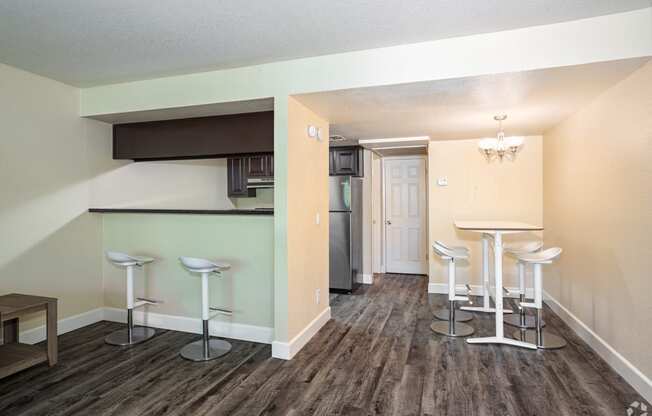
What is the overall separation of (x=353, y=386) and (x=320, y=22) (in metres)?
2.37

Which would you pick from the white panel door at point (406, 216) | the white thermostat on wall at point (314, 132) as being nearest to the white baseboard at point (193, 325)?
the white thermostat on wall at point (314, 132)

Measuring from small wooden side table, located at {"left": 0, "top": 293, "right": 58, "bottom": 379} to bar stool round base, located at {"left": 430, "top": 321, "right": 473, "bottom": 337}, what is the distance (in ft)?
10.6

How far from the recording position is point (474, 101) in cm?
319

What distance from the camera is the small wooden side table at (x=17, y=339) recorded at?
105 inches

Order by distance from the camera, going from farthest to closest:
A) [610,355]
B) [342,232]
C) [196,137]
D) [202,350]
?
[342,232]
[196,137]
[202,350]
[610,355]

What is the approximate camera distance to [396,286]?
575 cm

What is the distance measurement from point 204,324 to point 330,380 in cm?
115

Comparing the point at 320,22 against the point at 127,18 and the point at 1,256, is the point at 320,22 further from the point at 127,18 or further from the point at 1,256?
the point at 1,256

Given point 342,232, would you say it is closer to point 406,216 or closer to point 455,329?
point 406,216

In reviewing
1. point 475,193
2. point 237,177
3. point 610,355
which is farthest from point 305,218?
point 475,193

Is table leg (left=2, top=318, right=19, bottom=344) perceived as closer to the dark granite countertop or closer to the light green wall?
the light green wall

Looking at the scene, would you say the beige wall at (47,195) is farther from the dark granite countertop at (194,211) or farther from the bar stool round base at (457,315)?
the bar stool round base at (457,315)

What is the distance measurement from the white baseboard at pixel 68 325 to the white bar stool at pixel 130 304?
1.51ft

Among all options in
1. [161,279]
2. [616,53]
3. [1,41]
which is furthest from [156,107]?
[616,53]
